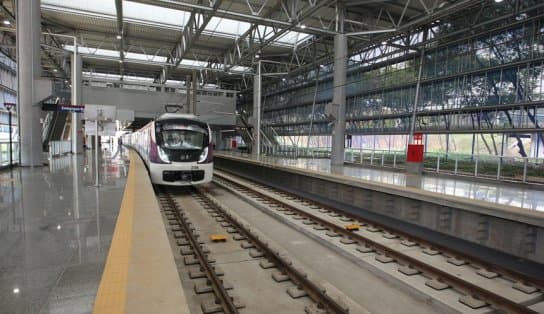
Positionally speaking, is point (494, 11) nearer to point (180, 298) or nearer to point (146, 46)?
→ point (180, 298)

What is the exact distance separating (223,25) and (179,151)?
607 inches

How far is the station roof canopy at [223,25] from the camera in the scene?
54.5 ft

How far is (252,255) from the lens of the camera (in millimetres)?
5539

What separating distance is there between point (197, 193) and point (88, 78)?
95.8ft

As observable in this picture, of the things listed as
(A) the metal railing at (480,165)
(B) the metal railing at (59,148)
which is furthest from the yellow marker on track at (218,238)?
(B) the metal railing at (59,148)

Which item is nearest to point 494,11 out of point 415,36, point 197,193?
point 415,36

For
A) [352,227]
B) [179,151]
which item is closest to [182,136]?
[179,151]

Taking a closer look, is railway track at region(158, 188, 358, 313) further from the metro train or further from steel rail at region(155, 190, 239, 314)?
the metro train

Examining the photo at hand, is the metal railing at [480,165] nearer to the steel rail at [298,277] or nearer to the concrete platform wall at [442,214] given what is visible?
the concrete platform wall at [442,214]

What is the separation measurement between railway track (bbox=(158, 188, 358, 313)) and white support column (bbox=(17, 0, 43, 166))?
7.60 metres

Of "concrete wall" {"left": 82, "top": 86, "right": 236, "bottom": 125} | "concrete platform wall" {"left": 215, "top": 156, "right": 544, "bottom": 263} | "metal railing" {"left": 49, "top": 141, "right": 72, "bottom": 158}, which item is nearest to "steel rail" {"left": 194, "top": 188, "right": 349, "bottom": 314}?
"concrete platform wall" {"left": 215, "top": 156, "right": 544, "bottom": 263}

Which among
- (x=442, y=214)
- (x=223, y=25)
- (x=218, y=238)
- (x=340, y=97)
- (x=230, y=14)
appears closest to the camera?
(x=218, y=238)

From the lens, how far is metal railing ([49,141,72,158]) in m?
18.7

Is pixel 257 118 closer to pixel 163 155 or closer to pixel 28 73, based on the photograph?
pixel 28 73
